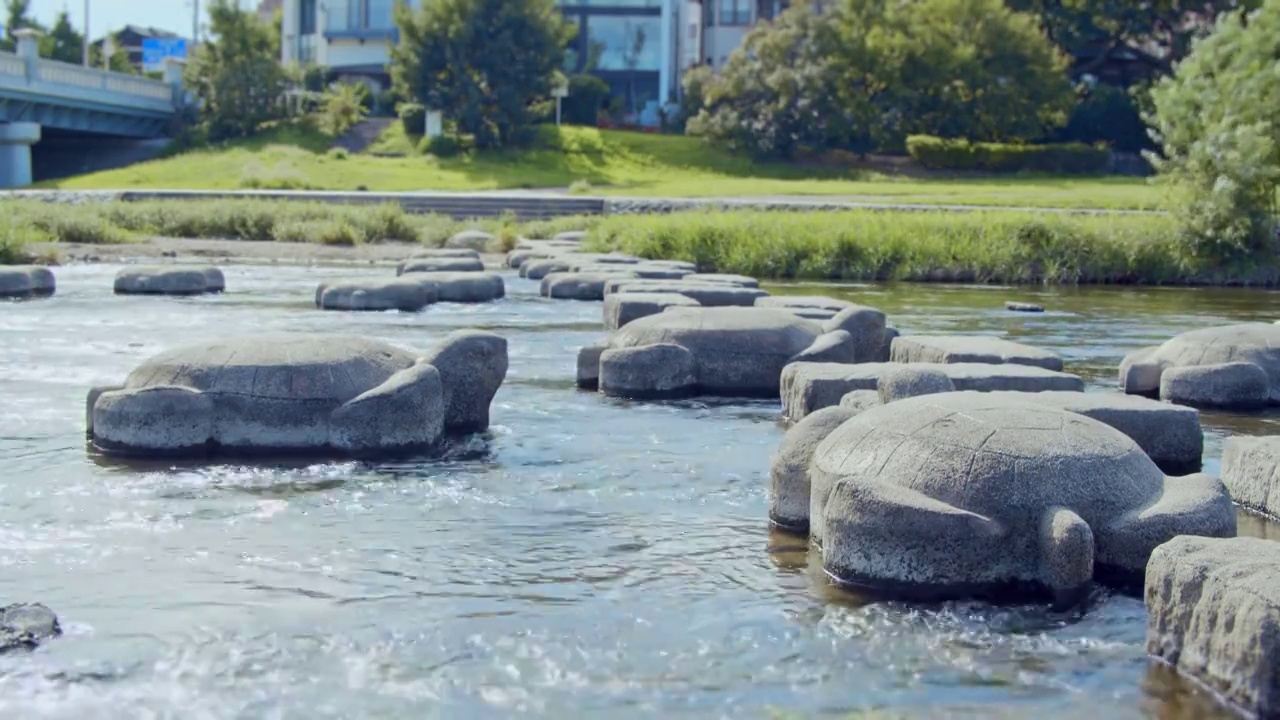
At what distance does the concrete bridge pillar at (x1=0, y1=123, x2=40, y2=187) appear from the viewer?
5122 cm

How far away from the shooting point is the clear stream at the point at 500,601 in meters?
6.08

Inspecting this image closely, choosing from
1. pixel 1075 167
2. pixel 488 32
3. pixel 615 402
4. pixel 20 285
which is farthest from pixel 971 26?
pixel 615 402

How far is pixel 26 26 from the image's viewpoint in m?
71.6

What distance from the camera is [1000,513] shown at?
23.6ft

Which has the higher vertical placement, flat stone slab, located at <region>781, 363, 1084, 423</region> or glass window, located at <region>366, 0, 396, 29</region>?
glass window, located at <region>366, 0, 396, 29</region>

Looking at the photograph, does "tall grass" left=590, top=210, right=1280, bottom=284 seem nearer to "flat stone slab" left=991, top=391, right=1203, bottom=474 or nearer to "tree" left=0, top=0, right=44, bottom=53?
"flat stone slab" left=991, top=391, right=1203, bottom=474

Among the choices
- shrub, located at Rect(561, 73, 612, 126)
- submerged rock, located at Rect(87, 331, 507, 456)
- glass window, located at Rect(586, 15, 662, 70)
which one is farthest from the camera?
glass window, located at Rect(586, 15, 662, 70)

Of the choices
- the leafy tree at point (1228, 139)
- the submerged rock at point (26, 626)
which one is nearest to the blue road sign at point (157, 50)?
the leafy tree at point (1228, 139)

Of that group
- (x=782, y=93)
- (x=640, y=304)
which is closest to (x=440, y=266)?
(x=640, y=304)

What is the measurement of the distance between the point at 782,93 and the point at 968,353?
4183cm

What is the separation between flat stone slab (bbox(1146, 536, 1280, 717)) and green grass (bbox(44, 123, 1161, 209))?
30985 mm

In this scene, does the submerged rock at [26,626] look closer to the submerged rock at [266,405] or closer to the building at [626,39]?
the submerged rock at [266,405]

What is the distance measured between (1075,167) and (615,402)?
43.2m

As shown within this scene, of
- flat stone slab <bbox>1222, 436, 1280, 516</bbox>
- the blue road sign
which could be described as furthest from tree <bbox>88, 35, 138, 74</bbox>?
flat stone slab <bbox>1222, 436, 1280, 516</bbox>
